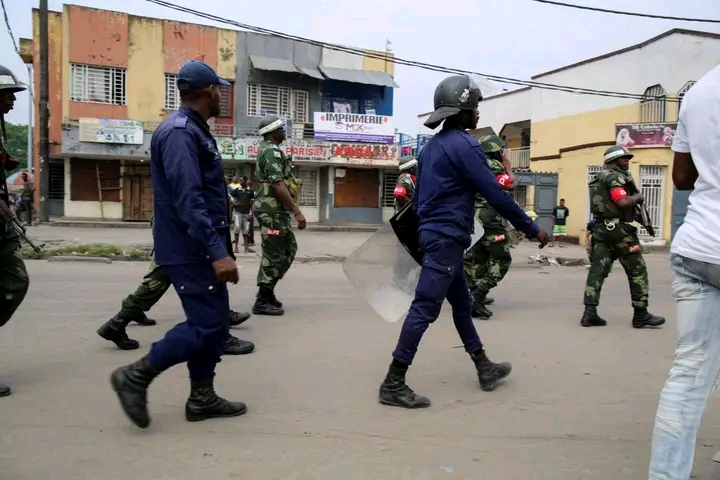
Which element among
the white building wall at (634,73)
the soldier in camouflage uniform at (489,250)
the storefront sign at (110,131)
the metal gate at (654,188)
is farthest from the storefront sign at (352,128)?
the soldier in camouflage uniform at (489,250)

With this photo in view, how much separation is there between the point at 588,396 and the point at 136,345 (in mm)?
3224

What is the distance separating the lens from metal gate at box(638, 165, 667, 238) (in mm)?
20203

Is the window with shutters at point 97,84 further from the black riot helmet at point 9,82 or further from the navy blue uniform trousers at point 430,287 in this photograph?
the navy blue uniform trousers at point 430,287

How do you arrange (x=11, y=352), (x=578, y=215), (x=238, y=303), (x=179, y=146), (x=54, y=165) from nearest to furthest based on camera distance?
1. (x=179, y=146)
2. (x=11, y=352)
3. (x=238, y=303)
4. (x=578, y=215)
5. (x=54, y=165)

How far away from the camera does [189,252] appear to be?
10.6 feet

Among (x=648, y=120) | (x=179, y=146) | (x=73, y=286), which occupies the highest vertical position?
(x=648, y=120)

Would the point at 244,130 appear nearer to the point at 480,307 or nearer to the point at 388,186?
the point at 388,186

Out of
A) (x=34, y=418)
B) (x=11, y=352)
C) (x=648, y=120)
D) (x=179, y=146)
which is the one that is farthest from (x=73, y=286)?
(x=648, y=120)

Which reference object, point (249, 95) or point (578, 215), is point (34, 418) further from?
point (249, 95)

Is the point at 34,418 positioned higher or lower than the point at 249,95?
lower

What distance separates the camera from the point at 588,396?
400cm

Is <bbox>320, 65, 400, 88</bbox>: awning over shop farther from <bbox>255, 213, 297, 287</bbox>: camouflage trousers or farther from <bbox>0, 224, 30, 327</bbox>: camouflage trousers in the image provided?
<bbox>0, 224, 30, 327</bbox>: camouflage trousers

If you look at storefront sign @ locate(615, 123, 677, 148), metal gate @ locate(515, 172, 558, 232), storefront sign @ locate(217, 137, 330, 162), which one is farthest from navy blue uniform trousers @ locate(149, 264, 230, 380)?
storefront sign @ locate(217, 137, 330, 162)

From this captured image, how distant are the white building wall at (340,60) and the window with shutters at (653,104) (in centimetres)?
1084
